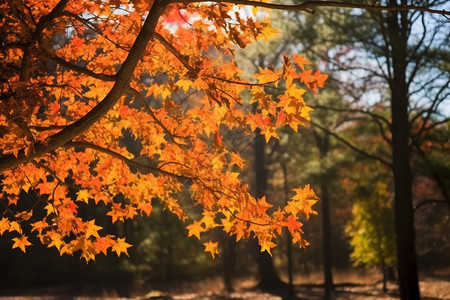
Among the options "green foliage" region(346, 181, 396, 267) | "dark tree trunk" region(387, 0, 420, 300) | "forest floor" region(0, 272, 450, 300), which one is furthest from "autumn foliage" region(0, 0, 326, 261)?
"green foliage" region(346, 181, 396, 267)

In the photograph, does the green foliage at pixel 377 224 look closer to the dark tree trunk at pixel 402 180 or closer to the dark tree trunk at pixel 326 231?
the dark tree trunk at pixel 326 231

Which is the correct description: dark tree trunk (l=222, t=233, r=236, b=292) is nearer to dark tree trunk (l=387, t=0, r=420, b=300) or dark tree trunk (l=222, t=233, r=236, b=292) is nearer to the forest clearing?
the forest clearing

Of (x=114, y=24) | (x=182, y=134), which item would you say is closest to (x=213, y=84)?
(x=182, y=134)

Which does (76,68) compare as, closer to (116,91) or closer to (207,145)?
(116,91)

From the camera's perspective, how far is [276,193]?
35.3m

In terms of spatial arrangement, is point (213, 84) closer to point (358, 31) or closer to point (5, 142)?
point (5, 142)

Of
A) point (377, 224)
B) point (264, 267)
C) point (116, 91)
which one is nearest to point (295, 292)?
point (264, 267)

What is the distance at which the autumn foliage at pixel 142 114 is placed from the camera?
14.7ft

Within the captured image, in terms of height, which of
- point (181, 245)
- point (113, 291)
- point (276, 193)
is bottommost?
point (113, 291)

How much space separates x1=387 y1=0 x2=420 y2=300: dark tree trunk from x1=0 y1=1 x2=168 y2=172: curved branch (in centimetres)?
943

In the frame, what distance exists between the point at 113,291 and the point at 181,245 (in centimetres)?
374

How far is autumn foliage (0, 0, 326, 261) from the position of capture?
176 inches

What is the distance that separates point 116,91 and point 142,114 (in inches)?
59.0

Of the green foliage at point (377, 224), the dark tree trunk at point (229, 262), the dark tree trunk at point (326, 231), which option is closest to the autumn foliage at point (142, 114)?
the green foliage at point (377, 224)
